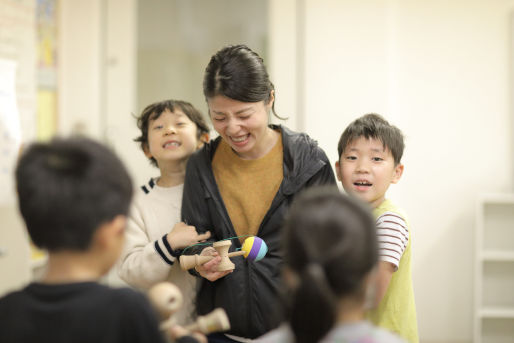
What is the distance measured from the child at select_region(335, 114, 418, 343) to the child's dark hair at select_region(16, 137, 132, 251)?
2.66ft

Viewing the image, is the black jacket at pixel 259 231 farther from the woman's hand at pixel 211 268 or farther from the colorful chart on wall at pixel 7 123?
the colorful chart on wall at pixel 7 123

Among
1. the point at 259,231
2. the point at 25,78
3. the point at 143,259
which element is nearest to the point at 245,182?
the point at 259,231

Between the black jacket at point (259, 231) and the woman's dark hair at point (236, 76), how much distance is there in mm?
186

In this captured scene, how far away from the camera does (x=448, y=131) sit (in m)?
3.62

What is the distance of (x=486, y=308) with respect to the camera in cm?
349

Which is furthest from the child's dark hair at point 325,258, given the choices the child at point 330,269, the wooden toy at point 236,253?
the wooden toy at point 236,253

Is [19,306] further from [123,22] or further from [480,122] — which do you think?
[480,122]

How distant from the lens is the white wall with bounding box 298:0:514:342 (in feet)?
11.8

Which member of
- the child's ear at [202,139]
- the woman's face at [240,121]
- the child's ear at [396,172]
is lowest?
the child's ear at [396,172]

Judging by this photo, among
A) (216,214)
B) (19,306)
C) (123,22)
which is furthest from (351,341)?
(123,22)

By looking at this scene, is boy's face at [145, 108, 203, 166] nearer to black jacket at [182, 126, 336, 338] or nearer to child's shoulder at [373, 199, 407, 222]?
black jacket at [182, 126, 336, 338]

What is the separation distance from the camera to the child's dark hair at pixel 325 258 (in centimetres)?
84

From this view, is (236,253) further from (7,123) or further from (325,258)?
(7,123)

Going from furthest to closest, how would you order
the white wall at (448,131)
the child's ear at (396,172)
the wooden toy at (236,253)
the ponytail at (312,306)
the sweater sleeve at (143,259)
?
the white wall at (448,131)
the child's ear at (396,172)
the sweater sleeve at (143,259)
the wooden toy at (236,253)
the ponytail at (312,306)
